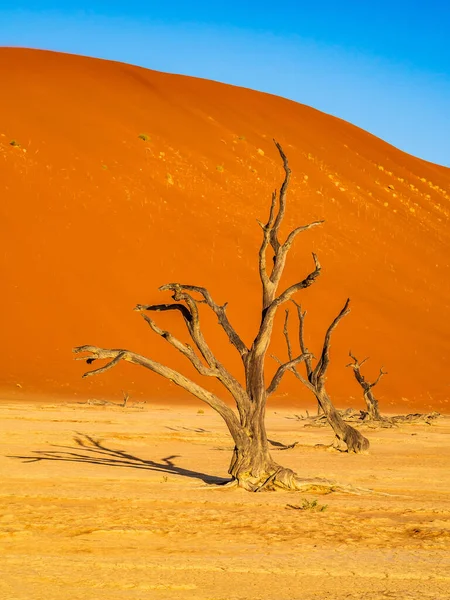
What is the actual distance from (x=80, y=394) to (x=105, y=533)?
74.7 feet

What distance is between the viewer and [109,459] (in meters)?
14.2

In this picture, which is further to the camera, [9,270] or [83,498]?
[9,270]

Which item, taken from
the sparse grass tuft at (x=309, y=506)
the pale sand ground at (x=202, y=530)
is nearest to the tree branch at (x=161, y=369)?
the pale sand ground at (x=202, y=530)

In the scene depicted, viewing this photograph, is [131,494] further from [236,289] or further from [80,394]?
[236,289]

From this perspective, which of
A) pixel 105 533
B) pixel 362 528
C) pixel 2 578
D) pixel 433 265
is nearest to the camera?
pixel 2 578

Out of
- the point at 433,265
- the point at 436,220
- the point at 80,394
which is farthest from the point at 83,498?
the point at 436,220

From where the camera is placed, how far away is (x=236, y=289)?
39.3m

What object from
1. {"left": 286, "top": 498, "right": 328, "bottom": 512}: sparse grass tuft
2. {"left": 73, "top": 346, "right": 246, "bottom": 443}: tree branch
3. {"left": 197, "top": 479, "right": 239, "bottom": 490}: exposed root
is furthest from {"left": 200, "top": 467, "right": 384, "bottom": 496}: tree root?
{"left": 286, "top": 498, "right": 328, "bottom": 512}: sparse grass tuft

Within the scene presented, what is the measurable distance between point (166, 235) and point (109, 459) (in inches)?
1084

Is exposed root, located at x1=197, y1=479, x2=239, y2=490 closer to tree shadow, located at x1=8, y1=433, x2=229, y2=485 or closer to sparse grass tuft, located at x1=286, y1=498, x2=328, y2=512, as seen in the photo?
tree shadow, located at x1=8, y1=433, x2=229, y2=485

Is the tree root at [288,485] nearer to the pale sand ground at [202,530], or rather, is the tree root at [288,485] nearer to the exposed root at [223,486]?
→ the exposed root at [223,486]

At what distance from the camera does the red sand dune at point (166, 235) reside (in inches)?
1335

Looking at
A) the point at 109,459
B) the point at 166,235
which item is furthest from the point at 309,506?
the point at 166,235

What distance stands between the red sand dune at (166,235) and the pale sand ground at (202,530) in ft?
54.9
